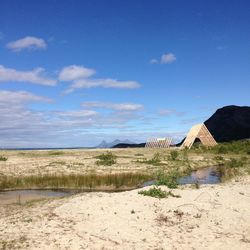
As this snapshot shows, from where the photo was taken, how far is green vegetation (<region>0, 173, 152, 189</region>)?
34213mm

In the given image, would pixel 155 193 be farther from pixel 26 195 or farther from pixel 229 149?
pixel 229 149

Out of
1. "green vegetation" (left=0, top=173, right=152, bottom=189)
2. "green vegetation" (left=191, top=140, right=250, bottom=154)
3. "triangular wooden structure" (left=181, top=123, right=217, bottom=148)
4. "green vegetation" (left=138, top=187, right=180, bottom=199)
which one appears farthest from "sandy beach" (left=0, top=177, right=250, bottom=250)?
"triangular wooden structure" (left=181, top=123, right=217, bottom=148)

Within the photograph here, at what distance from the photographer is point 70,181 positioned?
3484 centimetres

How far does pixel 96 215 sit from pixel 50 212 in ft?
7.82

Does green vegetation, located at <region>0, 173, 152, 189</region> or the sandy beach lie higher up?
green vegetation, located at <region>0, 173, 152, 189</region>

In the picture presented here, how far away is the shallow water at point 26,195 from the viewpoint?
91.9 feet

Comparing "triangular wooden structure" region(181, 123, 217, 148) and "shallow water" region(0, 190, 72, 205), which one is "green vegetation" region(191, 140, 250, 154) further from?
"shallow water" region(0, 190, 72, 205)

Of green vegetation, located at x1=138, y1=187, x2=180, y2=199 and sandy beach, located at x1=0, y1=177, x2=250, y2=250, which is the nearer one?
sandy beach, located at x1=0, y1=177, x2=250, y2=250

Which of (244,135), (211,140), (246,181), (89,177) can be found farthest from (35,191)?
(244,135)

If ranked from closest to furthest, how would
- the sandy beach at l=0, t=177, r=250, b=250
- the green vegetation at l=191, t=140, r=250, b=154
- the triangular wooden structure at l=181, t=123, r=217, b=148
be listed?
1. the sandy beach at l=0, t=177, r=250, b=250
2. the green vegetation at l=191, t=140, r=250, b=154
3. the triangular wooden structure at l=181, t=123, r=217, b=148

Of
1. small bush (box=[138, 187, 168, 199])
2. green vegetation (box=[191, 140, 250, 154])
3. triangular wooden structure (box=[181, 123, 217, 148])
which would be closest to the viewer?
small bush (box=[138, 187, 168, 199])

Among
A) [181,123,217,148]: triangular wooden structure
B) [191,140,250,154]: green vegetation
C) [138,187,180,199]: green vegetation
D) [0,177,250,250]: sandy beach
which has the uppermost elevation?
[181,123,217,148]: triangular wooden structure

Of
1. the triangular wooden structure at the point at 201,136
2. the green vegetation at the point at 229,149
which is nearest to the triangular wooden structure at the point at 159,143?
the triangular wooden structure at the point at 201,136

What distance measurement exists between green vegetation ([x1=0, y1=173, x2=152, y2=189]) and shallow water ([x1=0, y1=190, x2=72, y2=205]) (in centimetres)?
188
